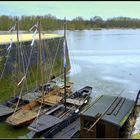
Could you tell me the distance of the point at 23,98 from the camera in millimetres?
21328

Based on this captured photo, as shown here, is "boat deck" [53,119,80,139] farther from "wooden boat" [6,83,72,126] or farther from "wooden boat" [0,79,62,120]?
"wooden boat" [0,79,62,120]

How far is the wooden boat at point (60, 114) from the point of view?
1583 cm

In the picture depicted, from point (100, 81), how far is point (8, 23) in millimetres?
41357

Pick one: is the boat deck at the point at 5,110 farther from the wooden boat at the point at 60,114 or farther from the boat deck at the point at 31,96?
the wooden boat at the point at 60,114

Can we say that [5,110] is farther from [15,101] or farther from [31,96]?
[31,96]

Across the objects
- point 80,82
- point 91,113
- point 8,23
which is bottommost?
point 80,82

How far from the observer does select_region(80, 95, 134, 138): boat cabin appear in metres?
13.0

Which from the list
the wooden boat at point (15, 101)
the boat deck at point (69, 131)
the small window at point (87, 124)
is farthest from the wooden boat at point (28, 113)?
the small window at point (87, 124)

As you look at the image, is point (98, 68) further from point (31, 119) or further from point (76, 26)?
point (76, 26)

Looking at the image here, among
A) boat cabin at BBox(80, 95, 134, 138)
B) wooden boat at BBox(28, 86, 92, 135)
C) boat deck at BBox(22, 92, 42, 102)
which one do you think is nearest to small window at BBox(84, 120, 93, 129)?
boat cabin at BBox(80, 95, 134, 138)

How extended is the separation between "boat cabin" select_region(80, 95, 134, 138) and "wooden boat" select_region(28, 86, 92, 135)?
2.92 m

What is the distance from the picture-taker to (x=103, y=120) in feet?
42.8

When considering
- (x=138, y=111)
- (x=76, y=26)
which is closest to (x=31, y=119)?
(x=138, y=111)

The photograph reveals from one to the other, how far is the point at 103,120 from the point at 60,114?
591 cm
